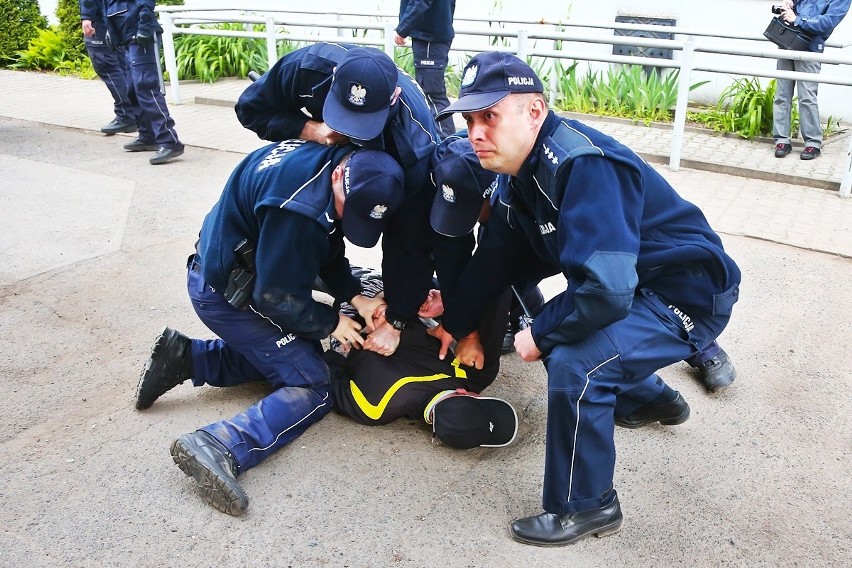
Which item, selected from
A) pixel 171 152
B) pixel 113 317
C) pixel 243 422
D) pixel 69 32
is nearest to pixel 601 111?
pixel 171 152

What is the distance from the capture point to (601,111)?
8.16 meters

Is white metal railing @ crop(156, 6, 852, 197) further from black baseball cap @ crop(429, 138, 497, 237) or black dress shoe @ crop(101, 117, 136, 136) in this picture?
black baseball cap @ crop(429, 138, 497, 237)

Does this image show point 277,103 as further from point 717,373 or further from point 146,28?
point 146,28

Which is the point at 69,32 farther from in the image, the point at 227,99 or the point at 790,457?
the point at 790,457

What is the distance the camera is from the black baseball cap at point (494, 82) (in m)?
2.40

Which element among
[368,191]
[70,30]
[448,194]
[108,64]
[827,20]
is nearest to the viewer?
[368,191]

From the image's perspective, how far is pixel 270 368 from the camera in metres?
3.16

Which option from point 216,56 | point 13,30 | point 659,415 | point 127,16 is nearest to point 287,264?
point 659,415

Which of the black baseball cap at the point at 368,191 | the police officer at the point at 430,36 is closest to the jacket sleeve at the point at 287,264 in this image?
the black baseball cap at the point at 368,191

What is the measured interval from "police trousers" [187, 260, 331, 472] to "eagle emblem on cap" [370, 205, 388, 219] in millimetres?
660

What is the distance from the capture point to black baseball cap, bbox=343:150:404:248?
105 inches

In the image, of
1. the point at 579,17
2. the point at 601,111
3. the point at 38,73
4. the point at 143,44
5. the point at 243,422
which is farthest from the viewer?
the point at 38,73

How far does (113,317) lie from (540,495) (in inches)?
96.5

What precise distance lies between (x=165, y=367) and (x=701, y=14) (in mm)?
7388
